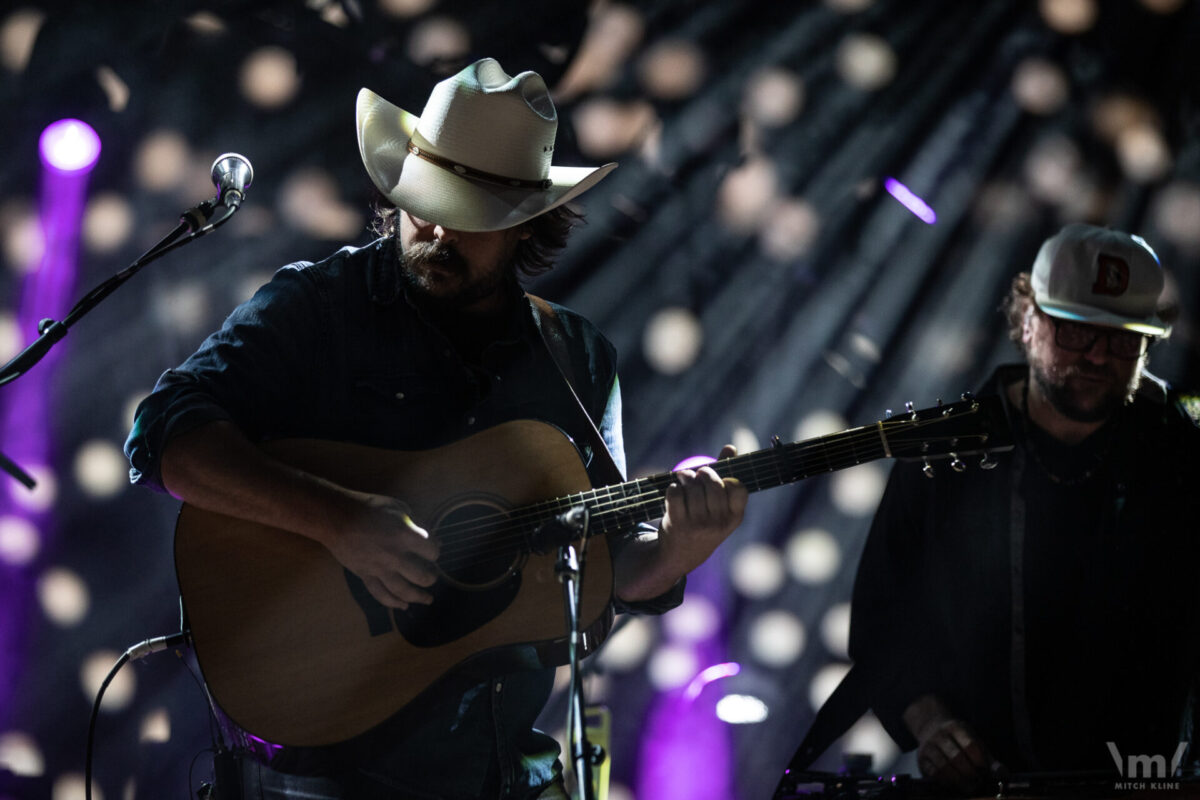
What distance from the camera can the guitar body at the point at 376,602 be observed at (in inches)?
71.1

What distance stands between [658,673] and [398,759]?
2042mm

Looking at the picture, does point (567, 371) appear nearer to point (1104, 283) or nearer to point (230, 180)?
point (230, 180)

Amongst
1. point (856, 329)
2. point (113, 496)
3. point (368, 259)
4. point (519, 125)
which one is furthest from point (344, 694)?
point (856, 329)

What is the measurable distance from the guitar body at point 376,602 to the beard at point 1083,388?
1.56 m

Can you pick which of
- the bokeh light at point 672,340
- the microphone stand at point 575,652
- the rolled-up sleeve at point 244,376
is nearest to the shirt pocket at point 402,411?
the rolled-up sleeve at point 244,376

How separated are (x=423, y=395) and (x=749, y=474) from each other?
26.9 inches

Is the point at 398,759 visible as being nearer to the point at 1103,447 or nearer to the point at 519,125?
the point at 519,125

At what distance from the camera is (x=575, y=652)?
5.20ft

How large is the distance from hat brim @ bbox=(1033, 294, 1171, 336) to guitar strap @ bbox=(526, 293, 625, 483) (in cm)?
147

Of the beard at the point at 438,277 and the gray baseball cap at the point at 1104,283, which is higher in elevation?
the gray baseball cap at the point at 1104,283

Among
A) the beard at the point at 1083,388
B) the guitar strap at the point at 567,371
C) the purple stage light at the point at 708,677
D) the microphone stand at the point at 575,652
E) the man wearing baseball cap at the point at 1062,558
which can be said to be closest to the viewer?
the microphone stand at the point at 575,652

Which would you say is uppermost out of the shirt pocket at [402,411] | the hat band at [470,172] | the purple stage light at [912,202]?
the purple stage light at [912,202]

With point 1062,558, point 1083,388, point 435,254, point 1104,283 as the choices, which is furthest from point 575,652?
point 1104,283

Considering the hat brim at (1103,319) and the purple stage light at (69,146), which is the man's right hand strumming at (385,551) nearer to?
the hat brim at (1103,319)
